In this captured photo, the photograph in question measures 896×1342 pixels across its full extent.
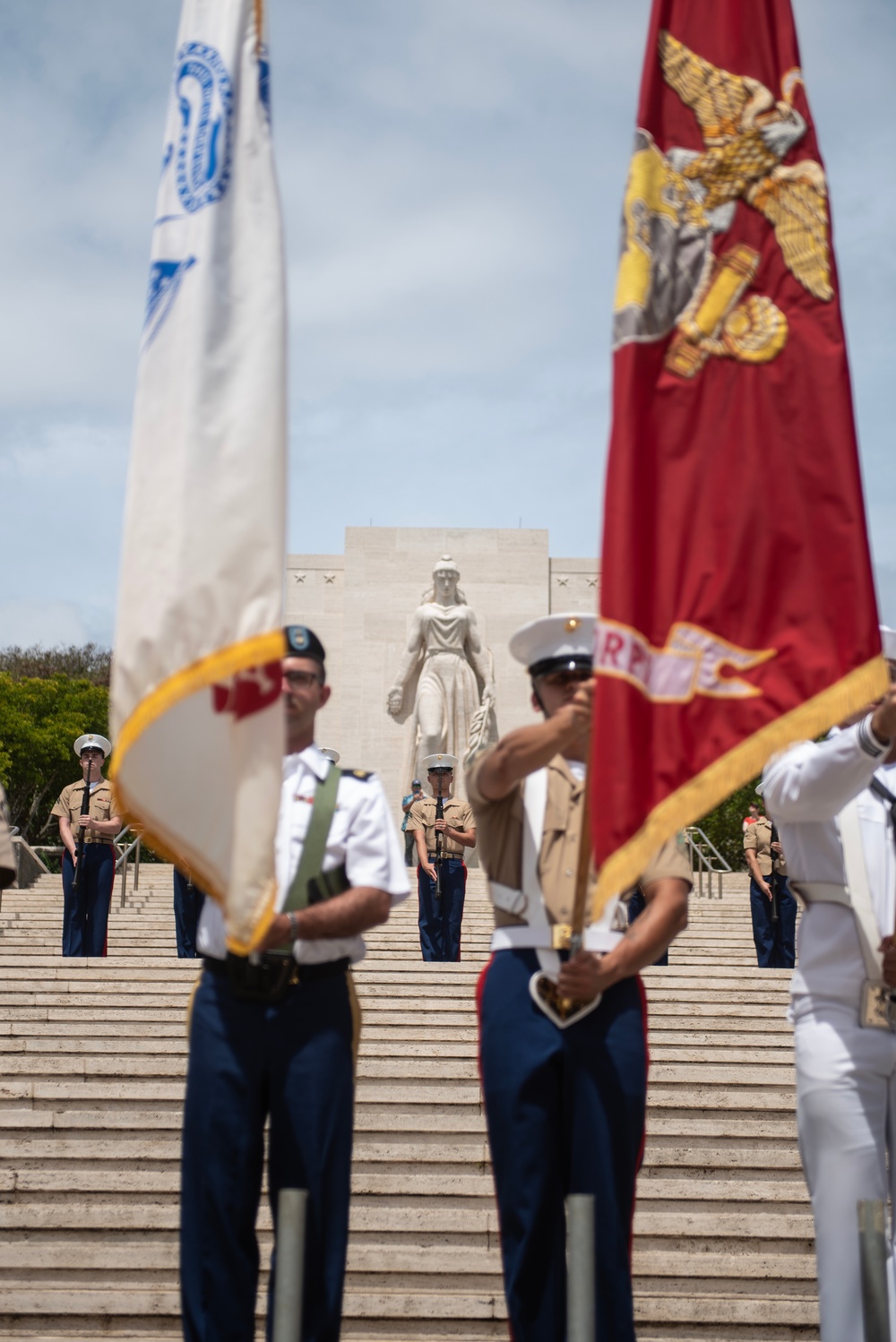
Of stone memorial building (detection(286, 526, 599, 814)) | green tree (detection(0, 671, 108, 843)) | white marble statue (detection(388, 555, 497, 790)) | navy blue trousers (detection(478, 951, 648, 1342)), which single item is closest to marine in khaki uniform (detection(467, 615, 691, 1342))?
navy blue trousers (detection(478, 951, 648, 1342))

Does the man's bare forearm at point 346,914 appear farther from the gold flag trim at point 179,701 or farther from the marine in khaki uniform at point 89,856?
the marine in khaki uniform at point 89,856

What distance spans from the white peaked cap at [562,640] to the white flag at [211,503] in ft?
2.42

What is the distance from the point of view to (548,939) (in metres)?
3.49

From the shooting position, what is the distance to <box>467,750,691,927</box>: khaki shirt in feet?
11.6

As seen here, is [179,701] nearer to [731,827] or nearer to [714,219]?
[714,219]

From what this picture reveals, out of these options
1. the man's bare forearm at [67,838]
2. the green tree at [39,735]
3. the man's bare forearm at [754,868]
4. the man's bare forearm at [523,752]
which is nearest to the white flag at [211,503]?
the man's bare forearm at [523,752]

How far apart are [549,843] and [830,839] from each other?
741 mm

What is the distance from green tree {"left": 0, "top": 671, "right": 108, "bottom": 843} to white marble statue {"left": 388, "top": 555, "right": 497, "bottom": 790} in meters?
19.3

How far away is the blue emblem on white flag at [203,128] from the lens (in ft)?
11.4

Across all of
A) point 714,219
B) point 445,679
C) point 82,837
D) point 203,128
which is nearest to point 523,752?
point 714,219

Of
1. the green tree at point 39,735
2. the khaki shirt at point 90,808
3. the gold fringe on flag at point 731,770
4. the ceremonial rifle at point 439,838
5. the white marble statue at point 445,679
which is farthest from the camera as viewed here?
the green tree at point 39,735

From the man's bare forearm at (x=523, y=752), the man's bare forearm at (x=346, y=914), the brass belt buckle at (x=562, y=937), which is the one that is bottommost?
the brass belt buckle at (x=562, y=937)

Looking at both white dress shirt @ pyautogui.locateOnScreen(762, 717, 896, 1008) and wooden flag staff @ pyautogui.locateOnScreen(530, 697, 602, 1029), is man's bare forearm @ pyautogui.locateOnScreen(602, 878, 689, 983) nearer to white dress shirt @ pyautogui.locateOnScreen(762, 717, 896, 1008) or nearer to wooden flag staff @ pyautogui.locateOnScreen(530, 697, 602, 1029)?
wooden flag staff @ pyautogui.locateOnScreen(530, 697, 602, 1029)

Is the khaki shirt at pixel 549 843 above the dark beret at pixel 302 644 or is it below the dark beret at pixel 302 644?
below
